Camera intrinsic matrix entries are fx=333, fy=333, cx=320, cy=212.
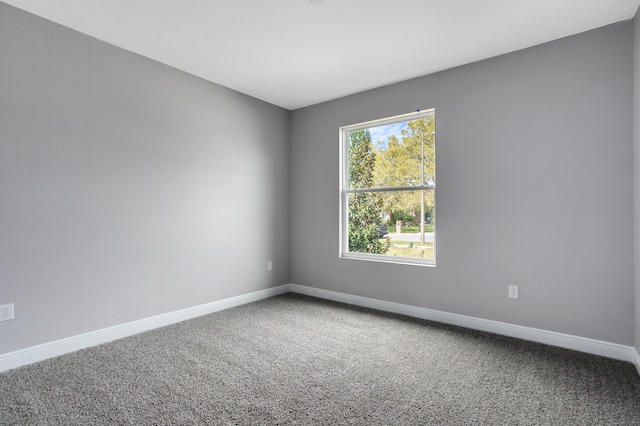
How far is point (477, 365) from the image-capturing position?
2293 millimetres

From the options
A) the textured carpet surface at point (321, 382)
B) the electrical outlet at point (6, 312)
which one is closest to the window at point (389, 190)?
the textured carpet surface at point (321, 382)

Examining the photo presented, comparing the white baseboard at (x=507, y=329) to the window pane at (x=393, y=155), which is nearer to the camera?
the white baseboard at (x=507, y=329)

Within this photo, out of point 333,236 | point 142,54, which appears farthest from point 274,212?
point 142,54

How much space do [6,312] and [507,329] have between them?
3.76m

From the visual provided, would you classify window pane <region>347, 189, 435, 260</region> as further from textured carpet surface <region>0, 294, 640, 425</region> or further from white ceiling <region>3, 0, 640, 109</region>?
white ceiling <region>3, 0, 640, 109</region>

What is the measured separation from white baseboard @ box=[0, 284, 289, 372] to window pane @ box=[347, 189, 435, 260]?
1.52m

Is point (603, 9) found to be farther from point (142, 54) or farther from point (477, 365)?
point (142, 54)

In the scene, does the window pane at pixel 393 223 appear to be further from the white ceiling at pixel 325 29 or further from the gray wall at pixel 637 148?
the gray wall at pixel 637 148

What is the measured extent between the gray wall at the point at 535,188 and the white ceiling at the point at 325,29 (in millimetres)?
245

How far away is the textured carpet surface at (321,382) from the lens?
172 centimetres

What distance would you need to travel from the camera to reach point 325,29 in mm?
2529

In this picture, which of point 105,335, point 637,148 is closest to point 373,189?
point 637,148

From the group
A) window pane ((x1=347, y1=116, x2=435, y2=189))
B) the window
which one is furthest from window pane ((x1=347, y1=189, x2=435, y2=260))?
window pane ((x1=347, y1=116, x2=435, y2=189))

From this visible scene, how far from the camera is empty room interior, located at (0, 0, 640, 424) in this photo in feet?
7.14
